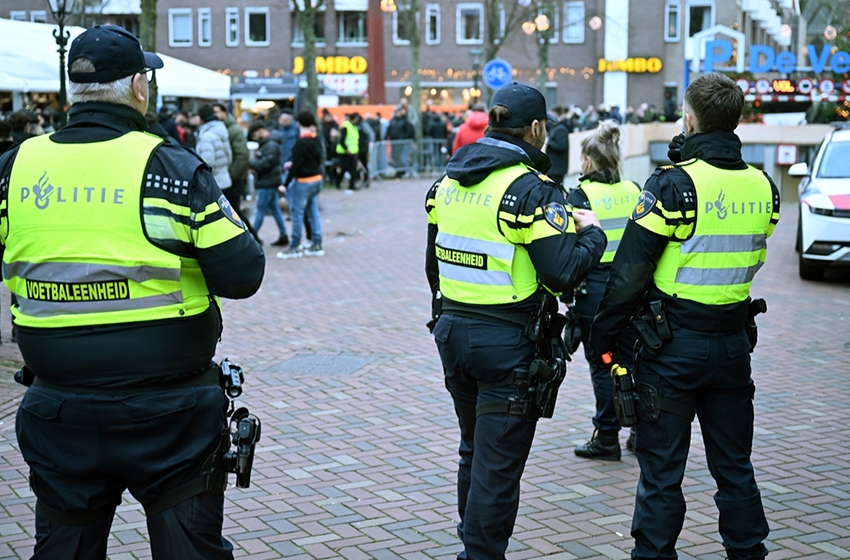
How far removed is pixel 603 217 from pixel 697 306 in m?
1.86

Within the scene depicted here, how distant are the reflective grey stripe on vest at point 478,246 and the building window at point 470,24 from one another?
2024 inches

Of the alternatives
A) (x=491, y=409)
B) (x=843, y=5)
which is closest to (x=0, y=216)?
(x=491, y=409)

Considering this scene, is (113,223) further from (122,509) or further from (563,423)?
(563,423)

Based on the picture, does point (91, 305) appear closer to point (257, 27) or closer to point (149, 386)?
point (149, 386)

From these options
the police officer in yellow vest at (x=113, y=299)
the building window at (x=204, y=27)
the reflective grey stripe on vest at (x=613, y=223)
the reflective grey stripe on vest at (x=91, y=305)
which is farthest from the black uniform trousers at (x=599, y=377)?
the building window at (x=204, y=27)

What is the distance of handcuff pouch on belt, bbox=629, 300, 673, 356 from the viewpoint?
→ 391cm

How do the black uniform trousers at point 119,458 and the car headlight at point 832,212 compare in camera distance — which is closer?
the black uniform trousers at point 119,458

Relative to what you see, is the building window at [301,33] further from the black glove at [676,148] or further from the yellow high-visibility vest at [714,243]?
the yellow high-visibility vest at [714,243]

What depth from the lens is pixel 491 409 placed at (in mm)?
3842

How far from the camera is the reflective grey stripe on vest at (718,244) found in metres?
3.92

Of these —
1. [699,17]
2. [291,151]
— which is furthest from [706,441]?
[699,17]

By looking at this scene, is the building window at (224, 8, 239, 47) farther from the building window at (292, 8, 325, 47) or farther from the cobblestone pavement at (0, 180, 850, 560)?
the cobblestone pavement at (0, 180, 850, 560)

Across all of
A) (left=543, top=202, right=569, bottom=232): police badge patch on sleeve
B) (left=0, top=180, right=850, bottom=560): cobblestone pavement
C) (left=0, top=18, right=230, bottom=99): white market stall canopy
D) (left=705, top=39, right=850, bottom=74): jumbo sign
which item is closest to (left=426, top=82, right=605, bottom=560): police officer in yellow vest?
(left=543, top=202, right=569, bottom=232): police badge patch on sleeve

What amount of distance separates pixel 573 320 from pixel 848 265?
27.3ft
